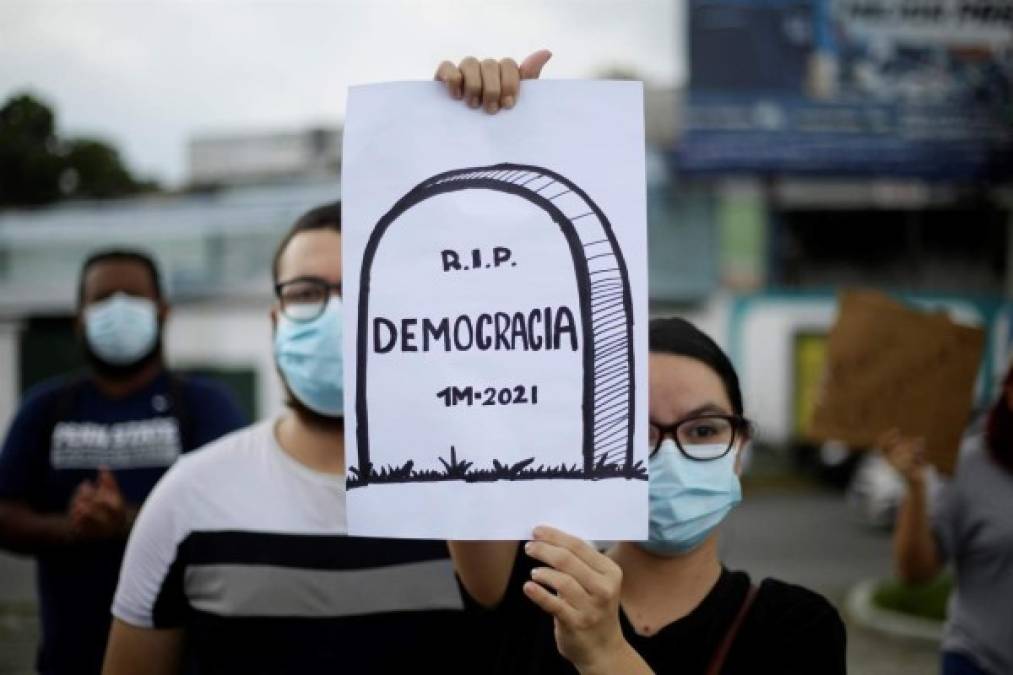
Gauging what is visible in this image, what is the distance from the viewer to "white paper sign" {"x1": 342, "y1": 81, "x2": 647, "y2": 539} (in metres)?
1.46

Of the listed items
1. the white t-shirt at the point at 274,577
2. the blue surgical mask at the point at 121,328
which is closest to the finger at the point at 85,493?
the blue surgical mask at the point at 121,328

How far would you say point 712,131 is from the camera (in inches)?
675

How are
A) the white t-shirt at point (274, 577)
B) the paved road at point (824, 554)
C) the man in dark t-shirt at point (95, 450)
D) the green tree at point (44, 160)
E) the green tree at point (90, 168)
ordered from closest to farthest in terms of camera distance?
the white t-shirt at point (274, 577), the man in dark t-shirt at point (95, 450), the green tree at point (44, 160), the green tree at point (90, 168), the paved road at point (824, 554)

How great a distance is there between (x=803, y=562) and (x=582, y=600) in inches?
346

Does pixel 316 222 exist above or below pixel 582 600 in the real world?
above

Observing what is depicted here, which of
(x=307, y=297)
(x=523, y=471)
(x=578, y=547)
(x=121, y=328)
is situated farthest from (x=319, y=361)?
(x=121, y=328)

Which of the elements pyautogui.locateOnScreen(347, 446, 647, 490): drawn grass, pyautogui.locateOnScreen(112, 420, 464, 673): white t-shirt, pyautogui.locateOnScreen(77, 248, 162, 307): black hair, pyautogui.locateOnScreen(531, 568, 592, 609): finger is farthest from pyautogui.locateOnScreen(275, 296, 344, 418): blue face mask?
pyautogui.locateOnScreen(77, 248, 162, 307): black hair

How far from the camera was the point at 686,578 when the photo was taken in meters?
1.74

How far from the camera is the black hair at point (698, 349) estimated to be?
1.77 meters

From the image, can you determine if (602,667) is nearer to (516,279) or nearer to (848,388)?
(516,279)

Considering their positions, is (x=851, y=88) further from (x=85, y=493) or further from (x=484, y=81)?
(x=484, y=81)

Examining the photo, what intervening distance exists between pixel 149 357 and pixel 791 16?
49.8ft

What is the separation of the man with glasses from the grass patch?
5.85 m

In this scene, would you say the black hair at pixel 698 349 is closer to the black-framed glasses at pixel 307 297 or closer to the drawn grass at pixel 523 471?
the drawn grass at pixel 523 471
